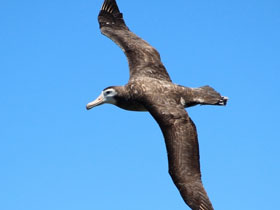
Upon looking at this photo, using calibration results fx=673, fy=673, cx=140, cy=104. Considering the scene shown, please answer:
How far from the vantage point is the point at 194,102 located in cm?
1841

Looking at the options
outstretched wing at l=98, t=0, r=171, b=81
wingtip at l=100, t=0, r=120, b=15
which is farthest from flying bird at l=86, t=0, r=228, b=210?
wingtip at l=100, t=0, r=120, b=15

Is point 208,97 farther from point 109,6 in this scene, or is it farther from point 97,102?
point 109,6

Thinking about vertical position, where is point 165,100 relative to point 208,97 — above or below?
below

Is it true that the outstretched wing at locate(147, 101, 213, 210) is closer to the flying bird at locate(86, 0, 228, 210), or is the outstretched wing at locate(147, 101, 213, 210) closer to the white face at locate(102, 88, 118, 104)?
the flying bird at locate(86, 0, 228, 210)

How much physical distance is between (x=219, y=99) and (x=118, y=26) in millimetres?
5062

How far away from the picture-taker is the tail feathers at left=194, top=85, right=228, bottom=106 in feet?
60.8

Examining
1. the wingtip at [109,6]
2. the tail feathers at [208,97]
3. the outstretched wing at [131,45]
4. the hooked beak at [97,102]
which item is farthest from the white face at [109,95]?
the wingtip at [109,6]

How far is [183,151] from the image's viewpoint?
643 inches

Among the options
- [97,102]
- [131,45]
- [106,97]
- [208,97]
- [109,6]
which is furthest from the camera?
[109,6]

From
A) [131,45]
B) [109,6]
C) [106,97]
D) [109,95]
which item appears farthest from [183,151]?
[109,6]

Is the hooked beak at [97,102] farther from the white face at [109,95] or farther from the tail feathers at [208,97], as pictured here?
the tail feathers at [208,97]

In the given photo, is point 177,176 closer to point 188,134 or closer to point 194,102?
point 188,134

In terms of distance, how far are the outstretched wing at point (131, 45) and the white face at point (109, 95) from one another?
96cm

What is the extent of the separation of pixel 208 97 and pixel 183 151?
2.85m
